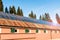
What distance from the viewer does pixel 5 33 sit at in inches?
691

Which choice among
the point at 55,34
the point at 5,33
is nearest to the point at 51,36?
the point at 55,34

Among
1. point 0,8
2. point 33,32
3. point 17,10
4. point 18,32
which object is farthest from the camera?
point 17,10

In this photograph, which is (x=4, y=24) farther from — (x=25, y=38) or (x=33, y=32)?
(x=33, y=32)

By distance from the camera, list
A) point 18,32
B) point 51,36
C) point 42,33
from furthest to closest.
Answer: point 51,36, point 42,33, point 18,32

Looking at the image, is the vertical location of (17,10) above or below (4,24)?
above

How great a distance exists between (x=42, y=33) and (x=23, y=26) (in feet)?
21.6

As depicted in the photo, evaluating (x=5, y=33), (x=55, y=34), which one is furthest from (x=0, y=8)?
(x=5, y=33)

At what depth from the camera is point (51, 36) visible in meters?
30.2

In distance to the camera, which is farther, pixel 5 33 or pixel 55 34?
pixel 55 34

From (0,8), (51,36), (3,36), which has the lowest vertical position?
(51,36)

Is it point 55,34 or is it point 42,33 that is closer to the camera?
point 42,33

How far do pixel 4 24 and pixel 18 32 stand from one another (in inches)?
111

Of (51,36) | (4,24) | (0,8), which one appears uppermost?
(0,8)

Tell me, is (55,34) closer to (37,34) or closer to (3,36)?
(37,34)
